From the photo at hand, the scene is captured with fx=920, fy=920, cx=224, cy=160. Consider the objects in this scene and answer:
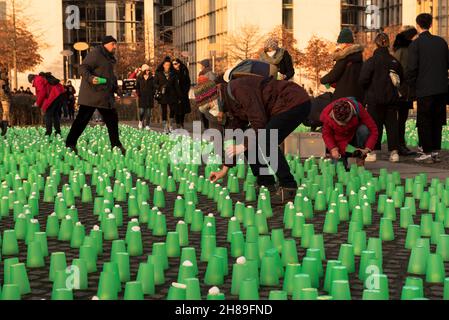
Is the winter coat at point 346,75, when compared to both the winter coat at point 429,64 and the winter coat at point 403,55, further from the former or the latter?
the winter coat at point 403,55

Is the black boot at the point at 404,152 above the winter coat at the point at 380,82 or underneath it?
A: underneath

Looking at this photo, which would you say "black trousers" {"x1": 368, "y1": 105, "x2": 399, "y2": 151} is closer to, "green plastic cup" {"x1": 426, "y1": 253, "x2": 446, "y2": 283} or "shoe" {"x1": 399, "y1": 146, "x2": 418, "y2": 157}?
"shoe" {"x1": 399, "y1": 146, "x2": 418, "y2": 157}

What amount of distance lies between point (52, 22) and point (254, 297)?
9811cm

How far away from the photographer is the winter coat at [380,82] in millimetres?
14602

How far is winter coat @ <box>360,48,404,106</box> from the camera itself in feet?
47.9

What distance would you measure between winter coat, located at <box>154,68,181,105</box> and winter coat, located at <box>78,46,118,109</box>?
25.1 feet

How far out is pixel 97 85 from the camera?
15789mm

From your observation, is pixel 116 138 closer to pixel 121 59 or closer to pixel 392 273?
pixel 392 273

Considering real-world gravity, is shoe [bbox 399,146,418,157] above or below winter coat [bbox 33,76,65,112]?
below

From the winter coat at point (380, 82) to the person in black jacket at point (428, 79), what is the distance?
474mm

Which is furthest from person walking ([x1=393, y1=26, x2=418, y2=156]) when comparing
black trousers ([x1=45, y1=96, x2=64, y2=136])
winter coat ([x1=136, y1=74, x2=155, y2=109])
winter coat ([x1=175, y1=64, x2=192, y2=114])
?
winter coat ([x1=136, y1=74, x2=155, y2=109])

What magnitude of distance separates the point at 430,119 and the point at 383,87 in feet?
3.03

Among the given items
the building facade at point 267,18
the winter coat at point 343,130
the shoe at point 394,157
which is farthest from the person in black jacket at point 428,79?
the building facade at point 267,18
